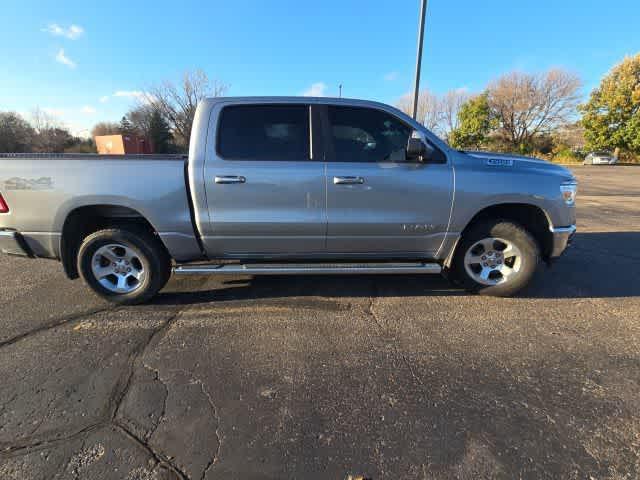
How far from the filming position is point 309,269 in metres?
3.21

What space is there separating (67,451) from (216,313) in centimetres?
156

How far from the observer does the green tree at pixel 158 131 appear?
43656 millimetres

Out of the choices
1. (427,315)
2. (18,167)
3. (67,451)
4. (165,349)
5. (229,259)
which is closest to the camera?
(67,451)

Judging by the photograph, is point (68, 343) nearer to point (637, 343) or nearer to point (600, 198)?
point (637, 343)

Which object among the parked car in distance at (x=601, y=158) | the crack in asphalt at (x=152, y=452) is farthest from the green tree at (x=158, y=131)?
the parked car in distance at (x=601, y=158)

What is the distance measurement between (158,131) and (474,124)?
42283 millimetres

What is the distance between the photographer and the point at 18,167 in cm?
292

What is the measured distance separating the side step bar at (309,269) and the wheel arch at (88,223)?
57 centimetres

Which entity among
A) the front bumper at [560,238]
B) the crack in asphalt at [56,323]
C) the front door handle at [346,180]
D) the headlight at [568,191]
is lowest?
the crack in asphalt at [56,323]

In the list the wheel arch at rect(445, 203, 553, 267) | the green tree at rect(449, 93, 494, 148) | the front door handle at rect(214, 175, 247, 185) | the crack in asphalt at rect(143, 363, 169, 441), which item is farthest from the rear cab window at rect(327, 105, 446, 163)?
the green tree at rect(449, 93, 494, 148)

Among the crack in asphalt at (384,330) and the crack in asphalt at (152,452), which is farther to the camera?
the crack in asphalt at (384,330)

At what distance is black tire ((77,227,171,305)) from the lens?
3.13 meters

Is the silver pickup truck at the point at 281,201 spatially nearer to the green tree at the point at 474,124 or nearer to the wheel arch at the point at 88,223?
the wheel arch at the point at 88,223

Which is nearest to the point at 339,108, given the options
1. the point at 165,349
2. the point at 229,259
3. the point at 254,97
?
the point at 254,97
